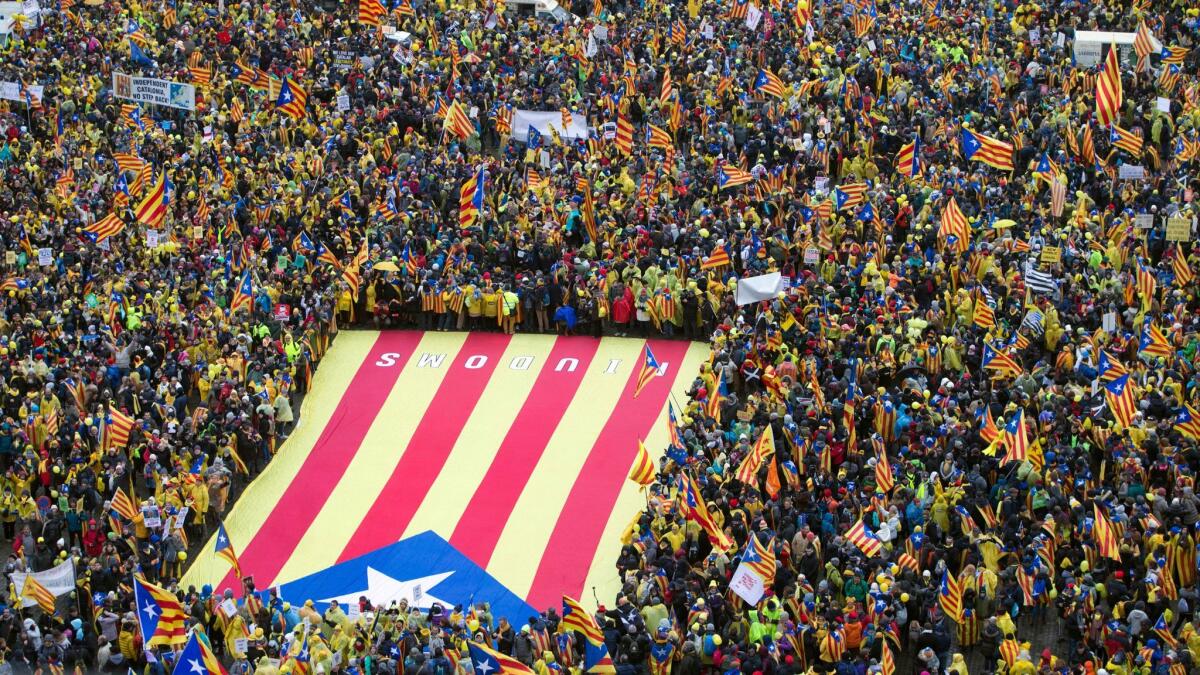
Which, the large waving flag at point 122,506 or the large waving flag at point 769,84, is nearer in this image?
the large waving flag at point 122,506

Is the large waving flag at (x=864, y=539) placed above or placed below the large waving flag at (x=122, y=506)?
above

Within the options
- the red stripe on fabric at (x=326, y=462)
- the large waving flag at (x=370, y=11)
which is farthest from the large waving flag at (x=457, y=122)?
the red stripe on fabric at (x=326, y=462)

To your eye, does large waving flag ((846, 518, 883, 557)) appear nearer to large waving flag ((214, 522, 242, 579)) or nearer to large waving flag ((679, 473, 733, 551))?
large waving flag ((679, 473, 733, 551))

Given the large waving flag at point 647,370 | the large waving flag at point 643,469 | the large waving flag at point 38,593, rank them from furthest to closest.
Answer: the large waving flag at point 647,370, the large waving flag at point 643,469, the large waving flag at point 38,593

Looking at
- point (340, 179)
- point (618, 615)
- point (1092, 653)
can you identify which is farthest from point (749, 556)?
point (340, 179)

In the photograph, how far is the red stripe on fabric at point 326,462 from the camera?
3731 centimetres

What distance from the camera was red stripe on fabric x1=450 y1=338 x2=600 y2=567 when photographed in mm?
37625

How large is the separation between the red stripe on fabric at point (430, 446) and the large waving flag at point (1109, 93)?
44.0 feet

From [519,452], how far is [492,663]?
27.8 feet

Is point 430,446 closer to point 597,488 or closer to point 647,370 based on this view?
point 597,488

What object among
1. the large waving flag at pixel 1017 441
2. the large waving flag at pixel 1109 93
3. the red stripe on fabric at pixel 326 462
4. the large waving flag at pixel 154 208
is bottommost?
→ the red stripe on fabric at pixel 326 462

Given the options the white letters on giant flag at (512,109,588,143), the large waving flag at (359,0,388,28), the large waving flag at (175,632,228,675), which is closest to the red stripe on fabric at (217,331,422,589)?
the large waving flag at (175,632,228,675)

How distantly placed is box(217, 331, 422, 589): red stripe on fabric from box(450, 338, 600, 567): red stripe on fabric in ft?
8.84

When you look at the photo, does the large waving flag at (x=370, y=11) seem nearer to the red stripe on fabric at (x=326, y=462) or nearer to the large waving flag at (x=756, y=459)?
the red stripe on fabric at (x=326, y=462)
